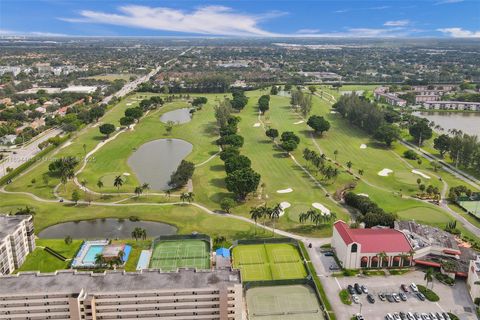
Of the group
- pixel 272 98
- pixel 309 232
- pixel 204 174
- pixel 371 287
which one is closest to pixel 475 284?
pixel 371 287

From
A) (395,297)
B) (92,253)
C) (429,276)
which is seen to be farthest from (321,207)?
(92,253)

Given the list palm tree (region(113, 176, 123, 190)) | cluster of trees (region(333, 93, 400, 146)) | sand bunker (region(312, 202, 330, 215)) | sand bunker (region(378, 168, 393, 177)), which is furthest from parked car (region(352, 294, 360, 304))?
cluster of trees (region(333, 93, 400, 146))

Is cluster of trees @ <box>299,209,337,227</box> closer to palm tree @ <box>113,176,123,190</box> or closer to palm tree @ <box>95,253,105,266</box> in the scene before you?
palm tree @ <box>95,253,105,266</box>

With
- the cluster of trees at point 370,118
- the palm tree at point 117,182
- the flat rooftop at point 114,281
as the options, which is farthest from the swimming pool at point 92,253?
the cluster of trees at point 370,118

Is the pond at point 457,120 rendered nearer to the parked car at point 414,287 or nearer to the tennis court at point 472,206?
the tennis court at point 472,206

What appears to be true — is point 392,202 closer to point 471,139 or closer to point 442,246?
point 442,246

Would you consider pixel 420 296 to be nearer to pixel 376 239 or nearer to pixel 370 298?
pixel 370 298

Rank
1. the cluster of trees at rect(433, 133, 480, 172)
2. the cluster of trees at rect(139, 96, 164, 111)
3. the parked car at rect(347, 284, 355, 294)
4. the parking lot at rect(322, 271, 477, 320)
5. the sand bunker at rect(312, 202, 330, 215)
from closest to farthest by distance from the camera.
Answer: the parking lot at rect(322, 271, 477, 320) → the parked car at rect(347, 284, 355, 294) → the sand bunker at rect(312, 202, 330, 215) → the cluster of trees at rect(433, 133, 480, 172) → the cluster of trees at rect(139, 96, 164, 111)
